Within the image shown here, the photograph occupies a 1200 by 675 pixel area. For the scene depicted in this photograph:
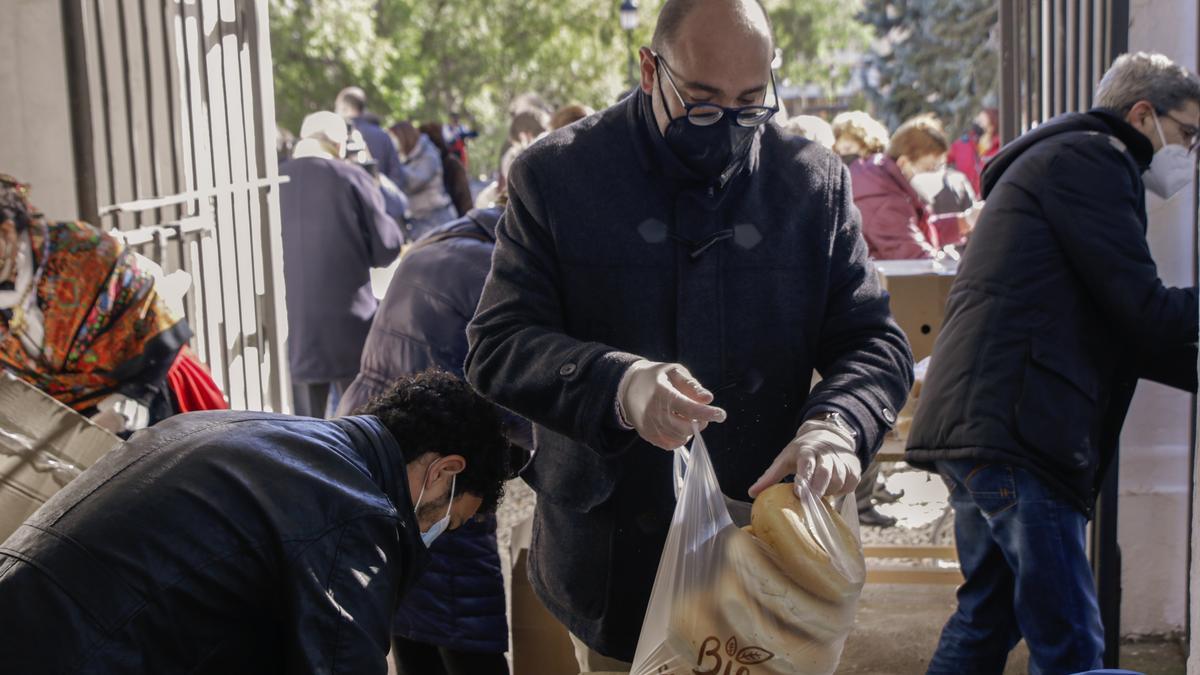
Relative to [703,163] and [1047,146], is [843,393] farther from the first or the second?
[1047,146]

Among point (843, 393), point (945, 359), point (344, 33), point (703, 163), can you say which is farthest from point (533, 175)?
point (344, 33)

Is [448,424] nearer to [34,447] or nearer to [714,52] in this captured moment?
[714,52]

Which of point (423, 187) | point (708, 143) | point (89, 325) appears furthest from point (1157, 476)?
point (423, 187)

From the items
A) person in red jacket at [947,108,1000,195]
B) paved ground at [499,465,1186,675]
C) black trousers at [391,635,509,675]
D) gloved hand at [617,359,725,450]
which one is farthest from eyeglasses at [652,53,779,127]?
person in red jacket at [947,108,1000,195]

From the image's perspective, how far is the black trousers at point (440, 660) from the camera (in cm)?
347

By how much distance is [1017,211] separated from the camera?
323 cm

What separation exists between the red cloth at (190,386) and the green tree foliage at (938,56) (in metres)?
15.2

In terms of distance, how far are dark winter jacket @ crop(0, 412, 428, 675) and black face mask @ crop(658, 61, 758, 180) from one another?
811 mm

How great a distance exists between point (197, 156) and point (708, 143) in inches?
122

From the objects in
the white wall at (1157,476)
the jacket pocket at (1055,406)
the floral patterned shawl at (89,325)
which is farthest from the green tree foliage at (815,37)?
the floral patterned shawl at (89,325)

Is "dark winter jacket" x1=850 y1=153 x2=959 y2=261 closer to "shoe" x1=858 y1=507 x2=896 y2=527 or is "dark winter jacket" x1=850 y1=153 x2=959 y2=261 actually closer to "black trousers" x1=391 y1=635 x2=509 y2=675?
"shoe" x1=858 y1=507 x2=896 y2=527

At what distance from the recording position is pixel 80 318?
11.1ft

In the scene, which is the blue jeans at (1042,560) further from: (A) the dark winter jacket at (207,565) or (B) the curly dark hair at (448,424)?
(A) the dark winter jacket at (207,565)

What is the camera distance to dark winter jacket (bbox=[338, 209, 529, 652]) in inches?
135
